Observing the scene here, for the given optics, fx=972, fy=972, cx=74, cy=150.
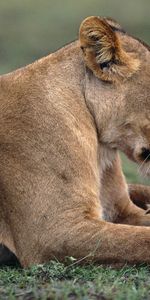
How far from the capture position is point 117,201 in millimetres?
5926

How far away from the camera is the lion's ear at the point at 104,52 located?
5.38 m

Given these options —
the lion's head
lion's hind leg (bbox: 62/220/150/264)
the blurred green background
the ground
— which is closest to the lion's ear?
the lion's head

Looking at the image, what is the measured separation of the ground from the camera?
14.3 feet

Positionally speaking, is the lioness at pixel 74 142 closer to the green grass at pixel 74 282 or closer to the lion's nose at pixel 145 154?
the lion's nose at pixel 145 154

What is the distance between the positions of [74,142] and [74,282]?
0.93 metres

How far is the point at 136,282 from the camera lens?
4.73 meters

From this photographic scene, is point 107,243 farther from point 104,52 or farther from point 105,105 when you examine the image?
point 104,52

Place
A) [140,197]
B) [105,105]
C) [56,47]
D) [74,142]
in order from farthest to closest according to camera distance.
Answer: [56,47], [140,197], [105,105], [74,142]

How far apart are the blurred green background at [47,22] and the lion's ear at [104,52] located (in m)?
10.1

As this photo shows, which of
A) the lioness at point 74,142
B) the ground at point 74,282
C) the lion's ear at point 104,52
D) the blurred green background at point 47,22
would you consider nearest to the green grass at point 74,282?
the ground at point 74,282

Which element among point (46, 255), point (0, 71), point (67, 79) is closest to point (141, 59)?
point (67, 79)

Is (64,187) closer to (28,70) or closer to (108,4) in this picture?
(28,70)

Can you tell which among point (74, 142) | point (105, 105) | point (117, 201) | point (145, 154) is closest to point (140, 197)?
point (117, 201)

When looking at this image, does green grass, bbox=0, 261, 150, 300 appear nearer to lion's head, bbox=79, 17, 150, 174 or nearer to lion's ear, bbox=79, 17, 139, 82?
lion's head, bbox=79, 17, 150, 174
